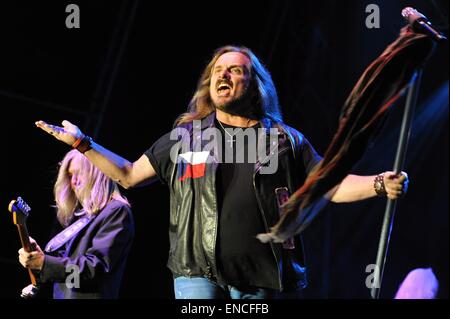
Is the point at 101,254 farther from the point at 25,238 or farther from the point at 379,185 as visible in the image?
the point at 379,185

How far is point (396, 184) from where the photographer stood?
9.41 feet

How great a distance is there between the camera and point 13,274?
5.09 meters

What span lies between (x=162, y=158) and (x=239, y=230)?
0.60m

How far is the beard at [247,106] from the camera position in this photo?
3412 mm

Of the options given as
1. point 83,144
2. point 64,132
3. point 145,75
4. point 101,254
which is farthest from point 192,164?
point 145,75

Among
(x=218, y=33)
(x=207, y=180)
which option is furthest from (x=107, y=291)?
(x=218, y=33)

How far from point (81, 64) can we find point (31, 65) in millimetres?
395

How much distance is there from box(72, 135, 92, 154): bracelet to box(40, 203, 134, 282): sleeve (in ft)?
2.29

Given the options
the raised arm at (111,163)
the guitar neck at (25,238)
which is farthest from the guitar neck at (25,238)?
the raised arm at (111,163)

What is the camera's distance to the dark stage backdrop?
16.3 feet

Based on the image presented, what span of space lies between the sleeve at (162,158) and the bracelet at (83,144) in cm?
31

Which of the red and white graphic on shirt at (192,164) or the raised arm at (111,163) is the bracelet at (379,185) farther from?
the raised arm at (111,163)

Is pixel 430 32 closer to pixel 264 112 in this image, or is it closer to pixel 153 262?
pixel 264 112

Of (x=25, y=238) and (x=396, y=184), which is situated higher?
(x=396, y=184)
